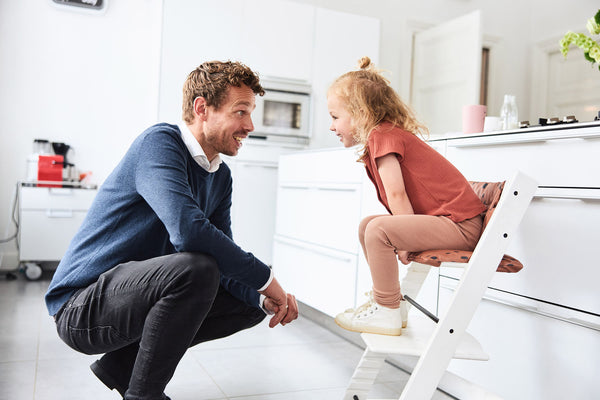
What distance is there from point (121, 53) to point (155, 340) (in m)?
3.56

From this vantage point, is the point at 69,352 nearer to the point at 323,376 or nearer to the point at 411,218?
the point at 323,376

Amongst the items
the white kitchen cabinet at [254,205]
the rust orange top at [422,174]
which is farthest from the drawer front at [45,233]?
the rust orange top at [422,174]

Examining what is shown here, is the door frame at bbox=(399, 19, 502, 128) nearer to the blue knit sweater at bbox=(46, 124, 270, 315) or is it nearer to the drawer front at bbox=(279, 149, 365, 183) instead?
the drawer front at bbox=(279, 149, 365, 183)

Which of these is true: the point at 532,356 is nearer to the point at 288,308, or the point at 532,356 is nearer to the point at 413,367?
the point at 413,367

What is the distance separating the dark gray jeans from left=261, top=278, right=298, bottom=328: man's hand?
Answer: 0.51ft

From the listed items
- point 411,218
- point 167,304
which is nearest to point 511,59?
point 411,218

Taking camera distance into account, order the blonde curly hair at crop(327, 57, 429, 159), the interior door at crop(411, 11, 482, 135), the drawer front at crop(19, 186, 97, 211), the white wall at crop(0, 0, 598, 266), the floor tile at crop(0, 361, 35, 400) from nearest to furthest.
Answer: the blonde curly hair at crop(327, 57, 429, 159) < the floor tile at crop(0, 361, 35, 400) < the drawer front at crop(19, 186, 97, 211) < the white wall at crop(0, 0, 598, 266) < the interior door at crop(411, 11, 482, 135)

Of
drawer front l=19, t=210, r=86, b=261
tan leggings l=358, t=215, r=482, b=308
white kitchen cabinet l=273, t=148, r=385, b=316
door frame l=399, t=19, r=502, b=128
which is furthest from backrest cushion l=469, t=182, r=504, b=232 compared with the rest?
door frame l=399, t=19, r=502, b=128

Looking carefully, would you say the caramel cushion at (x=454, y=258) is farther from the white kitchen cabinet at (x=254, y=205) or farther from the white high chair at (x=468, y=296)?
Result: the white kitchen cabinet at (x=254, y=205)

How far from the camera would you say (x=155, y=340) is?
1.27m

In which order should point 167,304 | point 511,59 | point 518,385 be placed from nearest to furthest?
point 167,304, point 518,385, point 511,59

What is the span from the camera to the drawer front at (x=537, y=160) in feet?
4.81

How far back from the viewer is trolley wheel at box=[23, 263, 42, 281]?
12.2 ft

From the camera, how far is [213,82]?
1.48m
